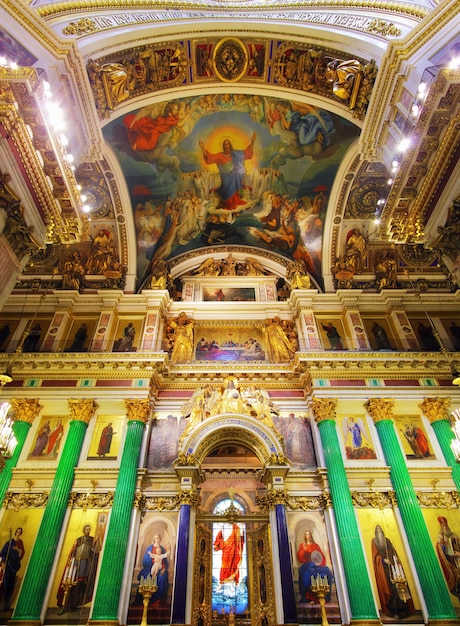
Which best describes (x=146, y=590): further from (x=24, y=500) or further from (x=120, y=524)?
(x=24, y=500)

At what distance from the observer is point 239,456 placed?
50.0ft

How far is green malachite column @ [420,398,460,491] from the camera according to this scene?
34.6 feet

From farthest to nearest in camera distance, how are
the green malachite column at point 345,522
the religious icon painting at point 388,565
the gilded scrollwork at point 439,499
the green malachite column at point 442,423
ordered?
the green malachite column at point 442,423
the gilded scrollwork at point 439,499
the religious icon painting at point 388,565
the green malachite column at point 345,522

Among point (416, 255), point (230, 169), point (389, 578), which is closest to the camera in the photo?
point (389, 578)

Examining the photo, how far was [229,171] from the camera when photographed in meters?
14.3

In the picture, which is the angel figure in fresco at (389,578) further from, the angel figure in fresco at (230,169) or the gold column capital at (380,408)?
the angel figure in fresco at (230,169)

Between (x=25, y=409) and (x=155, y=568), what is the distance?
17.4ft

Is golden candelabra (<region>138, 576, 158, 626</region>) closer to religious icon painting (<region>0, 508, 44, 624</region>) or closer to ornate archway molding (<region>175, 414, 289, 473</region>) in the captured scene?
ornate archway molding (<region>175, 414, 289, 473</region>)

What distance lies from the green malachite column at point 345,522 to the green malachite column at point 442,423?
263 centimetres

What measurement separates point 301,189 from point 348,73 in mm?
4829

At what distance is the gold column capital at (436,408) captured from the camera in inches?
444

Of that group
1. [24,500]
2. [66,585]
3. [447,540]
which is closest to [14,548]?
[24,500]

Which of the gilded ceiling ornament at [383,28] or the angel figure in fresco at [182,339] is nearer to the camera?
the gilded ceiling ornament at [383,28]

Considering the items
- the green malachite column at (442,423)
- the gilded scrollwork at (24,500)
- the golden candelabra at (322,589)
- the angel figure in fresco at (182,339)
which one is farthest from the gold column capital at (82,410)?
the green malachite column at (442,423)
